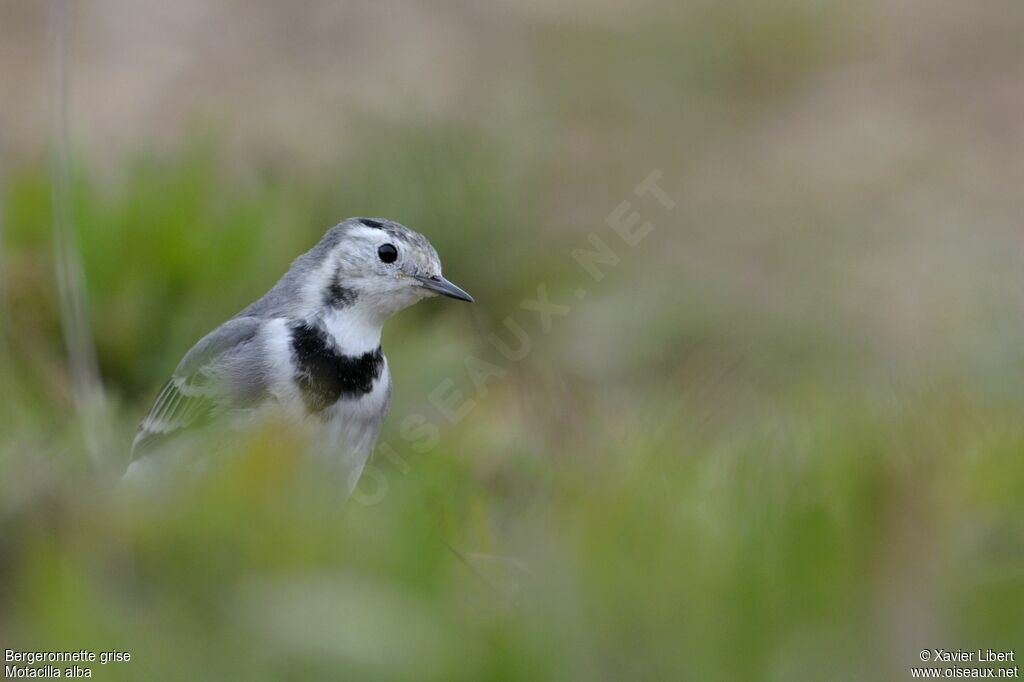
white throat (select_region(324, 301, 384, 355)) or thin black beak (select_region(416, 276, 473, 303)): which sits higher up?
thin black beak (select_region(416, 276, 473, 303))

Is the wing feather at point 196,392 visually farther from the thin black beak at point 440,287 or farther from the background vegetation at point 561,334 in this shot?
the thin black beak at point 440,287

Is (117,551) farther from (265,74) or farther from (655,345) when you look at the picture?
(265,74)

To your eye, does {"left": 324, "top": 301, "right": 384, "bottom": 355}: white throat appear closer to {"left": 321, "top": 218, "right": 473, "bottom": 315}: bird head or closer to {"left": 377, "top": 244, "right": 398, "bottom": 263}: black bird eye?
{"left": 321, "top": 218, "right": 473, "bottom": 315}: bird head

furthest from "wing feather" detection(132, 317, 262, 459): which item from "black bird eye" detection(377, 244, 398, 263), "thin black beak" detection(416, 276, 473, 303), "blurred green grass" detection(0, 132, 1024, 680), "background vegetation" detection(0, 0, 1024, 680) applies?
"blurred green grass" detection(0, 132, 1024, 680)

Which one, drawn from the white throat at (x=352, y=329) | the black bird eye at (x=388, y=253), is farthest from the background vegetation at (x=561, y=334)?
the black bird eye at (x=388, y=253)

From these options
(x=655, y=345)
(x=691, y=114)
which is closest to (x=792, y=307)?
(x=655, y=345)
